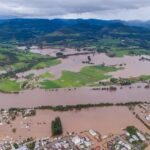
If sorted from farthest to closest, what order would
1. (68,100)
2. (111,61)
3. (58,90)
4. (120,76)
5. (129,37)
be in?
1. (129,37)
2. (111,61)
3. (120,76)
4. (58,90)
5. (68,100)

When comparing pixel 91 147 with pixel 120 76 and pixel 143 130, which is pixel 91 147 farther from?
pixel 120 76

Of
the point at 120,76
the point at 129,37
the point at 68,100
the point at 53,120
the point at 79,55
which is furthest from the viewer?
the point at 129,37

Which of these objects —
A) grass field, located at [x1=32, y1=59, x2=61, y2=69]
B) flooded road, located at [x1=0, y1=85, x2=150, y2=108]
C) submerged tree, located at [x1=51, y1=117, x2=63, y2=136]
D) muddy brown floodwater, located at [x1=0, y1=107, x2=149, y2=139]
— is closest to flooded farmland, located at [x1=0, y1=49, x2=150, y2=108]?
flooded road, located at [x1=0, y1=85, x2=150, y2=108]

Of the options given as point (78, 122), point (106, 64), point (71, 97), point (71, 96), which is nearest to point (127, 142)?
point (78, 122)

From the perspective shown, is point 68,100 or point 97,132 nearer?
point 97,132

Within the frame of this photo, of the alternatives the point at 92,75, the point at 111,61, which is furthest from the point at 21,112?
the point at 111,61

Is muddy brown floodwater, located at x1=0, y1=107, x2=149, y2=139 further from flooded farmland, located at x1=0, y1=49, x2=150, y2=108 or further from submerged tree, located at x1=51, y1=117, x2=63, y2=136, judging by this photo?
flooded farmland, located at x1=0, y1=49, x2=150, y2=108

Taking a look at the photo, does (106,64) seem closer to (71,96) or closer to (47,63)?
(47,63)
